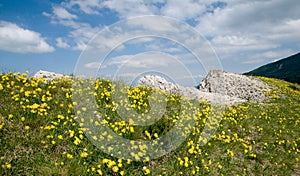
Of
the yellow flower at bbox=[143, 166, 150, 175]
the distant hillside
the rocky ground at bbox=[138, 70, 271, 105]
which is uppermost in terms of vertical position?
the distant hillside

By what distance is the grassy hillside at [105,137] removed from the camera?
4.80m

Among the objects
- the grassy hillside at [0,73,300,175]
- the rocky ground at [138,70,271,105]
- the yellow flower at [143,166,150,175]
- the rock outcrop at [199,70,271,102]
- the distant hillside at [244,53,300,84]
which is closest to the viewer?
the grassy hillside at [0,73,300,175]

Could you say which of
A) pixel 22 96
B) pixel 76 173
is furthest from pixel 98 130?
pixel 22 96

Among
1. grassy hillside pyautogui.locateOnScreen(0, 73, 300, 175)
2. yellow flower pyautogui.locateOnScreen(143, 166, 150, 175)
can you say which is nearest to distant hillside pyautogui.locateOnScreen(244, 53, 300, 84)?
grassy hillside pyautogui.locateOnScreen(0, 73, 300, 175)

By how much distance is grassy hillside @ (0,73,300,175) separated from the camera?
15.8 ft

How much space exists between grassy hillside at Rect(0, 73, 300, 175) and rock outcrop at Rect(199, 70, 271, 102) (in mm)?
12772

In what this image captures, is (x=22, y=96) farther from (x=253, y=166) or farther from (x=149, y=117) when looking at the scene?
(x=253, y=166)

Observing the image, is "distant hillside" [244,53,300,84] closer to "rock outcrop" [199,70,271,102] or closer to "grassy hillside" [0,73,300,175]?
"rock outcrop" [199,70,271,102]

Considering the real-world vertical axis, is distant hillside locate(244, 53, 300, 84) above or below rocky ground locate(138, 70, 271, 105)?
above

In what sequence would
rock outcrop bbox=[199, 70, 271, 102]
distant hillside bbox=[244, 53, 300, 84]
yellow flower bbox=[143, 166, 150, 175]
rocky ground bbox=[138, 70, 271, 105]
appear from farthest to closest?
distant hillside bbox=[244, 53, 300, 84] → rock outcrop bbox=[199, 70, 271, 102] → rocky ground bbox=[138, 70, 271, 105] → yellow flower bbox=[143, 166, 150, 175]

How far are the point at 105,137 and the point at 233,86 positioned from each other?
19120mm

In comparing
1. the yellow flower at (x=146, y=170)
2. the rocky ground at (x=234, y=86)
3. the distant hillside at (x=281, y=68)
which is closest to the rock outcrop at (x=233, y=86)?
the rocky ground at (x=234, y=86)

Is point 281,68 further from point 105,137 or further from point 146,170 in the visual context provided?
point 146,170

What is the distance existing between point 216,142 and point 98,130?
11.0ft
